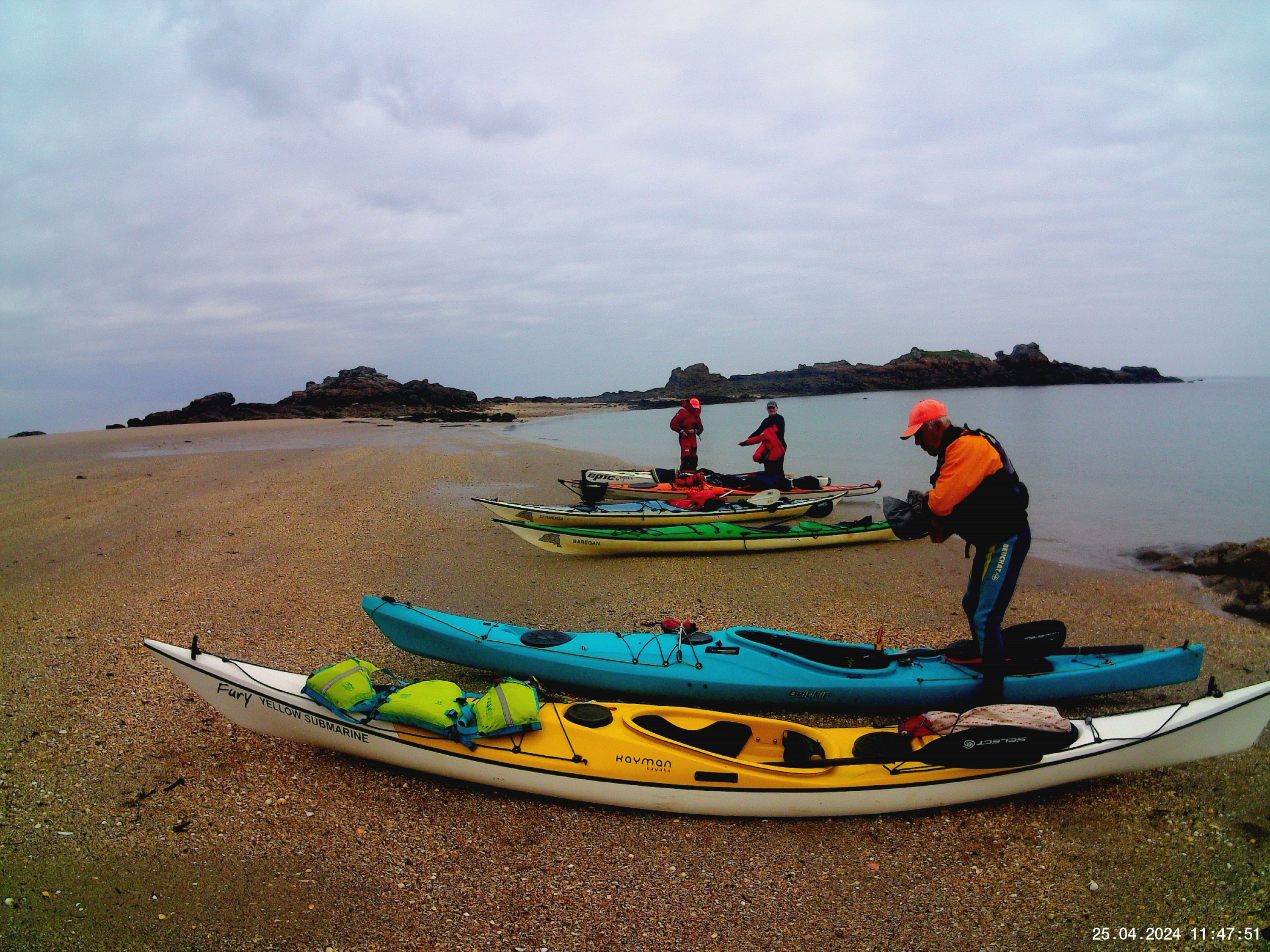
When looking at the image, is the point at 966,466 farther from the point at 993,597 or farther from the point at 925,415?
the point at 993,597

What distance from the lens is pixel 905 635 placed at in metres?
6.91

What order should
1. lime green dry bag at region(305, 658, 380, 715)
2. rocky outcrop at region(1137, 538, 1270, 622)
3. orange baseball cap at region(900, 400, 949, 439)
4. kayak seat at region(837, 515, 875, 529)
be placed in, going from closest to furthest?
lime green dry bag at region(305, 658, 380, 715)
orange baseball cap at region(900, 400, 949, 439)
rocky outcrop at region(1137, 538, 1270, 622)
kayak seat at region(837, 515, 875, 529)

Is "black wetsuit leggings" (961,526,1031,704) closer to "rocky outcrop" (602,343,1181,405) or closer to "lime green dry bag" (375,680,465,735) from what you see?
"lime green dry bag" (375,680,465,735)

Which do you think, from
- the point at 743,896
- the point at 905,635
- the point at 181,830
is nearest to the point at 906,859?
the point at 743,896

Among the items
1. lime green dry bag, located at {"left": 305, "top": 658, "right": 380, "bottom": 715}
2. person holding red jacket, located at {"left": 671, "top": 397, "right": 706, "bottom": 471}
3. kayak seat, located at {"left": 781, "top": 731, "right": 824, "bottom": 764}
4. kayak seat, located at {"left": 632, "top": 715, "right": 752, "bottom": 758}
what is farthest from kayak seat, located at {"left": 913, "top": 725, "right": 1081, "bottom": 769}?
person holding red jacket, located at {"left": 671, "top": 397, "right": 706, "bottom": 471}

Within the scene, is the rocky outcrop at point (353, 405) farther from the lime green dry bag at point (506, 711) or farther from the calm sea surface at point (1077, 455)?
the lime green dry bag at point (506, 711)

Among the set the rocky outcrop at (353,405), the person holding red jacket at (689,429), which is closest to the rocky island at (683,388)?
the rocky outcrop at (353,405)

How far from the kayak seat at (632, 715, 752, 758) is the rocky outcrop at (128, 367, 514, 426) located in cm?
4213

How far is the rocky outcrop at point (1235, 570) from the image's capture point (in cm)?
775

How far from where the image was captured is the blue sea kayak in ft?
16.4

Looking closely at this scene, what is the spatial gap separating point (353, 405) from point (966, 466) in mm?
54733

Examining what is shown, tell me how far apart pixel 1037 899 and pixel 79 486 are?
19115 millimetres

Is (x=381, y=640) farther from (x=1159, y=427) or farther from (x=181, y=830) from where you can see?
(x=1159, y=427)

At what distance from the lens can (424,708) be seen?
13.7ft
